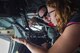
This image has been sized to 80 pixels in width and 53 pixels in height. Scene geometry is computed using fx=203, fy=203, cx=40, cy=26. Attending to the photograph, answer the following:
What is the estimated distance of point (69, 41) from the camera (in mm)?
781

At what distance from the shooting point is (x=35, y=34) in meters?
1.77

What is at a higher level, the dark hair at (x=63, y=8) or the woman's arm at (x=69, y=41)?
the dark hair at (x=63, y=8)

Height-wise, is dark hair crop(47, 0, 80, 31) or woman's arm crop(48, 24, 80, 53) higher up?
dark hair crop(47, 0, 80, 31)

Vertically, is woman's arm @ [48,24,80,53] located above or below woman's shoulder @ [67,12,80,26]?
below

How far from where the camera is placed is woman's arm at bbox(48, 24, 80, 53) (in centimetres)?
77

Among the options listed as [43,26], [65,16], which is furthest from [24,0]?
[65,16]

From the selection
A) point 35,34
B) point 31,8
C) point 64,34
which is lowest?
point 35,34

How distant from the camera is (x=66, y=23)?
82cm

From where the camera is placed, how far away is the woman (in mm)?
775

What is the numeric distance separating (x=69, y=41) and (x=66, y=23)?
A: 0.26ft

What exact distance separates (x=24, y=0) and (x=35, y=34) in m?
0.48

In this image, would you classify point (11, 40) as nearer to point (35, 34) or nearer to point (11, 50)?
point (11, 50)

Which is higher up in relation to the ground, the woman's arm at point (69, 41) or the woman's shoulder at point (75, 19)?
the woman's shoulder at point (75, 19)

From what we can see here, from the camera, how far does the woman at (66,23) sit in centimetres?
77
